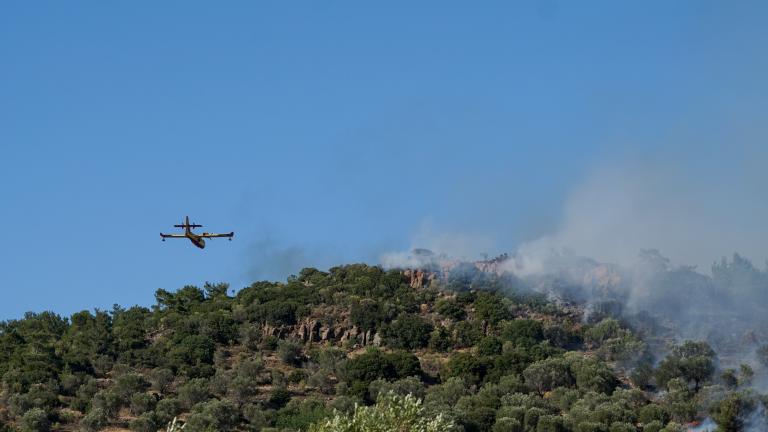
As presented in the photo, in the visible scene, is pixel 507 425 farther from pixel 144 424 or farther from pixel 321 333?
pixel 321 333

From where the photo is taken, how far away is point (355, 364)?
456ft

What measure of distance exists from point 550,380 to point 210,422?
1269 inches

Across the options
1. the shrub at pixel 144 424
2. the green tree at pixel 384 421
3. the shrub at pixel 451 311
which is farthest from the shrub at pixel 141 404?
the green tree at pixel 384 421

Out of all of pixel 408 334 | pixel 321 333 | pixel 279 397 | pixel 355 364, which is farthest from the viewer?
pixel 321 333

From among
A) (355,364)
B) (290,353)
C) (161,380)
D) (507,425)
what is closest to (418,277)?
(290,353)

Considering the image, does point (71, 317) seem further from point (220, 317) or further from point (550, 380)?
point (550, 380)

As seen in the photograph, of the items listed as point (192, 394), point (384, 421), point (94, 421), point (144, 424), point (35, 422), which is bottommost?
point (384, 421)

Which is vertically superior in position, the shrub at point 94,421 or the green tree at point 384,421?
the shrub at point 94,421

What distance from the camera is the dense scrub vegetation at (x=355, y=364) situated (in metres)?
123

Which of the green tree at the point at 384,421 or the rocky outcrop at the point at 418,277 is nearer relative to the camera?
the green tree at the point at 384,421

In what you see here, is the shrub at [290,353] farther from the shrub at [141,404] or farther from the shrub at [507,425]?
the shrub at [507,425]

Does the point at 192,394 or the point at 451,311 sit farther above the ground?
the point at 451,311

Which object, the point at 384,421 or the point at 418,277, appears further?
the point at 418,277

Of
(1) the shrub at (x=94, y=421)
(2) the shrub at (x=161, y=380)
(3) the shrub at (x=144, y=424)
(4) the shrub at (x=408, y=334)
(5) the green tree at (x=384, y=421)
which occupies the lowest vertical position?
(5) the green tree at (x=384, y=421)
